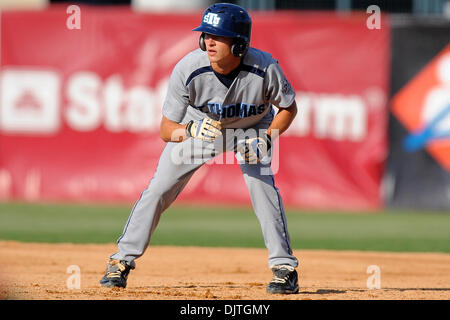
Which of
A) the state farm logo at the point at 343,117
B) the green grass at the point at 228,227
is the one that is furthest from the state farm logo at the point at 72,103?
the state farm logo at the point at 343,117

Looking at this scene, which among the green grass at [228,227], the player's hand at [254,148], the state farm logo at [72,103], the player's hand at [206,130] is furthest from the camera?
the state farm logo at [72,103]

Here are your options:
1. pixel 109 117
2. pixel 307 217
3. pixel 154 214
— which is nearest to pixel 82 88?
pixel 109 117

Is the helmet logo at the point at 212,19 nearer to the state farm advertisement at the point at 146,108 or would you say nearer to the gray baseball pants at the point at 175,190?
the gray baseball pants at the point at 175,190

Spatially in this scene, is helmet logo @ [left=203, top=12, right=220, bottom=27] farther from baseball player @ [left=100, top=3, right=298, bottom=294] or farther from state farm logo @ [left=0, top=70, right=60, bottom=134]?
state farm logo @ [left=0, top=70, right=60, bottom=134]

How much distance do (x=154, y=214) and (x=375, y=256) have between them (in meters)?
3.41

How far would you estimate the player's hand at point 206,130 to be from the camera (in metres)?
5.33

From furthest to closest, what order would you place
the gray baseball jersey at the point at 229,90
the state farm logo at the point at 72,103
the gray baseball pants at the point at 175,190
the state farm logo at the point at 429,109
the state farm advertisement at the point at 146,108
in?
the state farm logo at the point at 72,103
the state farm advertisement at the point at 146,108
the state farm logo at the point at 429,109
the gray baseball pants at the point at 175,190
the gray baseball jersey at the point at 229,90

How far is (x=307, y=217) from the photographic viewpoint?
1196 cm

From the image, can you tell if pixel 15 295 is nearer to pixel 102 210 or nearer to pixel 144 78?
pixel 102 210

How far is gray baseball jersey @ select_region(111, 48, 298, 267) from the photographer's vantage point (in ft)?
18.2

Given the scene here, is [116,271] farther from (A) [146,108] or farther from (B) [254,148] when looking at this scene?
(A) [146,108]

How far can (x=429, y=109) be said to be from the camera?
42.0 feet

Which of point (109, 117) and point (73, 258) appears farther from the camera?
point (109, 117)

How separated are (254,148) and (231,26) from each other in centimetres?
80
